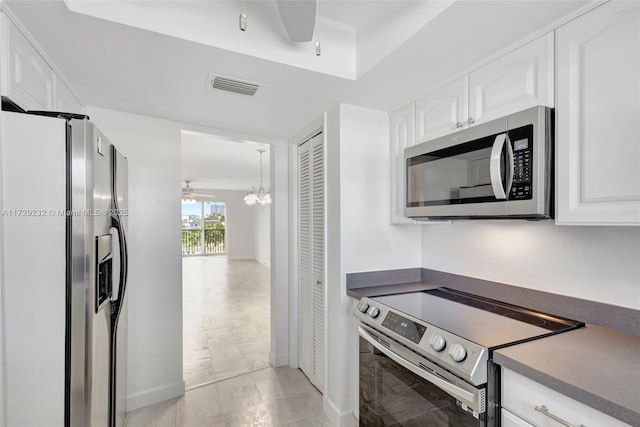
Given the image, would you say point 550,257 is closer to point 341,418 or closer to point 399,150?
point 399,150

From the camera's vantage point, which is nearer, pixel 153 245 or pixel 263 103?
pixel 263 103

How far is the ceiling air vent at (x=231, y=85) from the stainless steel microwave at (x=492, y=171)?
1.03 meters

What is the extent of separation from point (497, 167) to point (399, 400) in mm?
1183

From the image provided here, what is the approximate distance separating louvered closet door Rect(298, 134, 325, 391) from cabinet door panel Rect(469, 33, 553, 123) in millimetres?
1155

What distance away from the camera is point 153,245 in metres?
2.39

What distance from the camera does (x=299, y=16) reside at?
1.26m

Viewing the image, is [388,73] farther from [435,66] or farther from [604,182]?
[604,182]

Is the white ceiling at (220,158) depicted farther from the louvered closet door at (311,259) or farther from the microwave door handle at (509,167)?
the microwave door handle at (509,167)

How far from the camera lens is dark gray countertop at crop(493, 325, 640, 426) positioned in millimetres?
847

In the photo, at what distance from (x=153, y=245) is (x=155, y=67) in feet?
4.42

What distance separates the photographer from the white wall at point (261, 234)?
9742 mm

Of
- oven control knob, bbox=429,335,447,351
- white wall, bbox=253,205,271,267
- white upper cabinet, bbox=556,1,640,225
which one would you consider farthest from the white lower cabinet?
white wall, bbox=253,205,271,267

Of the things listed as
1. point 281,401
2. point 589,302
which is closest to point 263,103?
point 589,302

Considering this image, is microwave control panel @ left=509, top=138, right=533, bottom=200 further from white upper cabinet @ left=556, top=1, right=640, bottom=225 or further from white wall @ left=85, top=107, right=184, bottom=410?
white wall @ left=85, top=107, right=184, bottom=410
